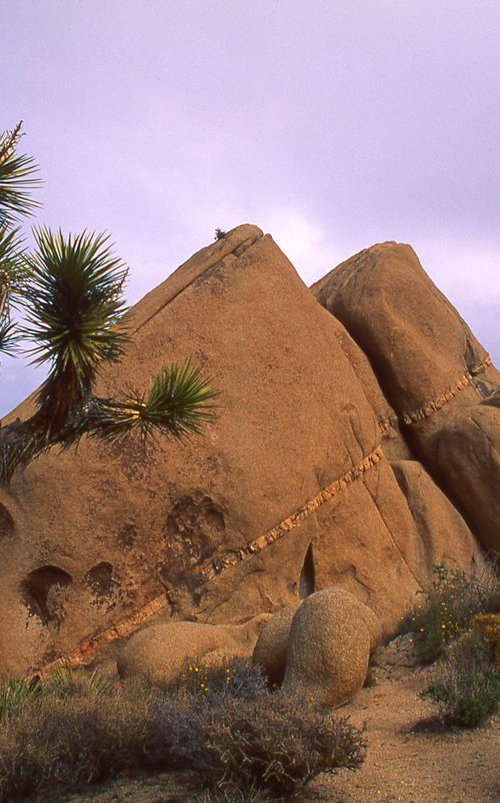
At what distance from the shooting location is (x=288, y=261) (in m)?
13.0

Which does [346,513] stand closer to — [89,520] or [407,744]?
[89,520]

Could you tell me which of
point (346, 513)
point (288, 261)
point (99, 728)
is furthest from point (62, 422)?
point (288, 261)

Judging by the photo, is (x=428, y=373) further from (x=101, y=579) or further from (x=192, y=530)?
(x=101, y=579)

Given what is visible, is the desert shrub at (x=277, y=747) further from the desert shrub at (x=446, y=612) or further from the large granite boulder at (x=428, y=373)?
the large granite boulder at (x=428, y=373)

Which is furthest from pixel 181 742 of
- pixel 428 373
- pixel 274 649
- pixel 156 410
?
pixel 428 373

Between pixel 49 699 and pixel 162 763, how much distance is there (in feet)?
5.18

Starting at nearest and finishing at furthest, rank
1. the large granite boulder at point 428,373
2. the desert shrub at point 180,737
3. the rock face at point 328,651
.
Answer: the desert shrub at point 180,737
the rock face at point 328,651
the large granite boulder at point 428,373

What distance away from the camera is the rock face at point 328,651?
8094 mm

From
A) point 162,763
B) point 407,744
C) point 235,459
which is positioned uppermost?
point 235,459

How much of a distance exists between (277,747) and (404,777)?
3.85ft

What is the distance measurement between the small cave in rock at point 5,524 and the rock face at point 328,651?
150 inches

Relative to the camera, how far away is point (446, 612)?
1010 cm

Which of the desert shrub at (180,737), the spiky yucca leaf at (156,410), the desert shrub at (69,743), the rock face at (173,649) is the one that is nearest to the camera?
the desert shrub at (180,737)

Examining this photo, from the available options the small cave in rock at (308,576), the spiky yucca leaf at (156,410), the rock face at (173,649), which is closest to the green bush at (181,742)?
the rock face at (173,649)
